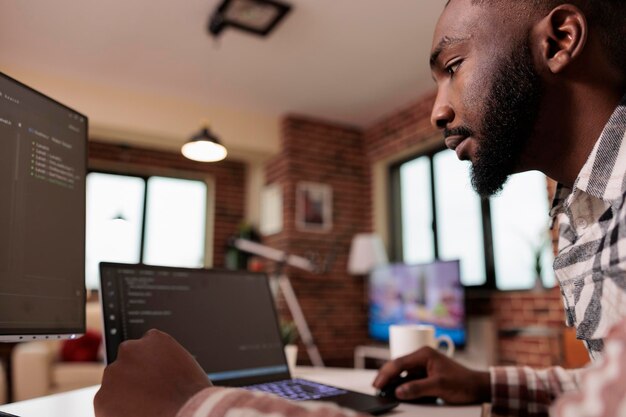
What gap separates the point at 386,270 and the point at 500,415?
3.24 m

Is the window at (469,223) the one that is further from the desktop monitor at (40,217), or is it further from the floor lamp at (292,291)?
the desktop monitor at (40,217)

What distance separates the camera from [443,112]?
815 mm

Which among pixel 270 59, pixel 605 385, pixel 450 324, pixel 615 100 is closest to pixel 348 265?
pixel 450 324

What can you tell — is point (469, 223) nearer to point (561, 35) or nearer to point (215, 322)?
point (215, 322)

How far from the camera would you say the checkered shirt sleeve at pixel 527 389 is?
89 centimetres

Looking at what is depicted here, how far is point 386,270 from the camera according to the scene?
414 cm

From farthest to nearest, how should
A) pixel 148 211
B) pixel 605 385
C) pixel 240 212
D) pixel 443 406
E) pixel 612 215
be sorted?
pixel 240 212, pixel 148 211, pixel 443 406, pixel 612 215, pixel 605 385

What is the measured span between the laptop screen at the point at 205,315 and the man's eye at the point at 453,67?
24.8 inches

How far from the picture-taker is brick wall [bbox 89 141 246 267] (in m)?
5.38

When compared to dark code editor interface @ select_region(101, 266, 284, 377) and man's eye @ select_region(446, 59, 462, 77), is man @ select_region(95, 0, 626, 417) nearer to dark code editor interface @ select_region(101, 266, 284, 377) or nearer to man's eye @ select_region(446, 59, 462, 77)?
man's eye @ select_region(446, 59, 462, 77)

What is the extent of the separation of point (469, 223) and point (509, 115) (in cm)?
341

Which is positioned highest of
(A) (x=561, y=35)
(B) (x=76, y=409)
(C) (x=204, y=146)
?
(C) (x=204, y=146)

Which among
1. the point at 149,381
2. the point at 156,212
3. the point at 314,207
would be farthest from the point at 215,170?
the point at 149,381

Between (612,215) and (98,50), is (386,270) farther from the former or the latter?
(612,215)
